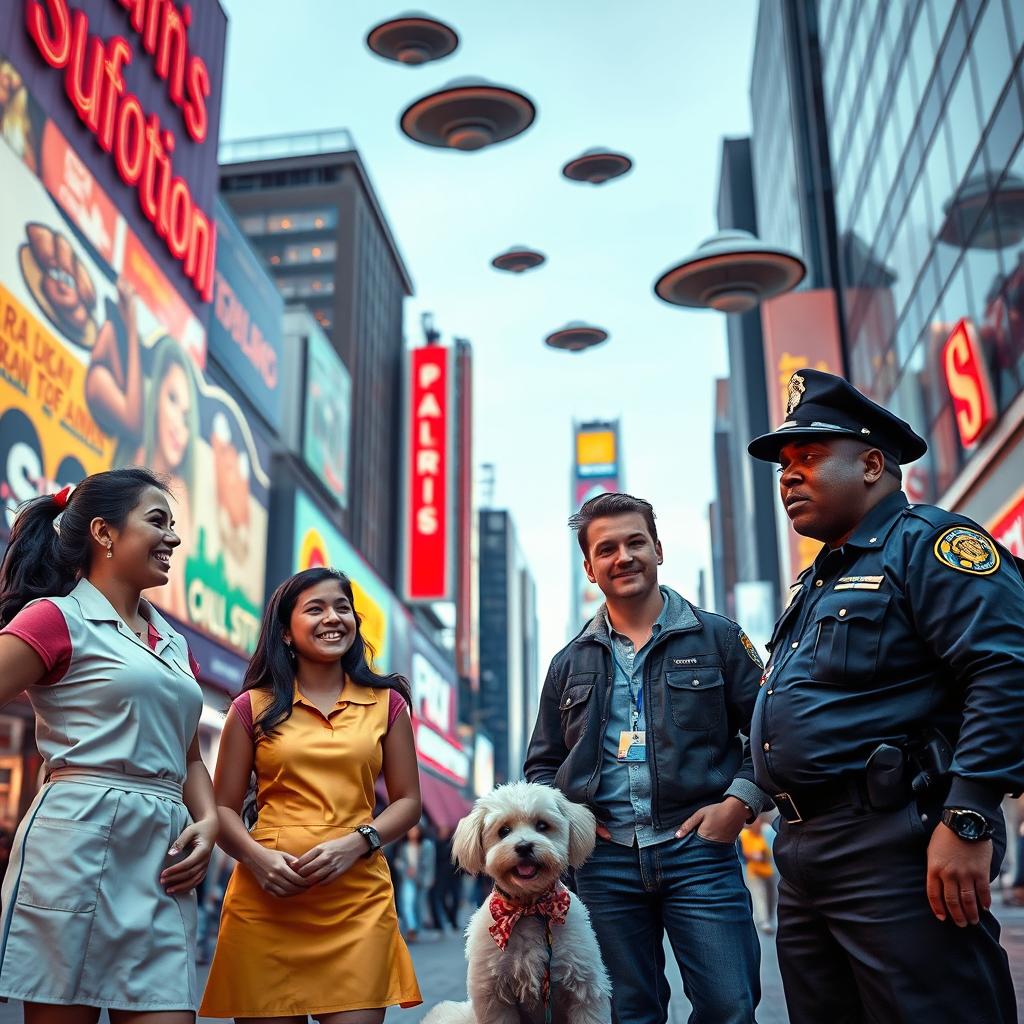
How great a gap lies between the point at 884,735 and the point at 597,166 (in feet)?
55.1

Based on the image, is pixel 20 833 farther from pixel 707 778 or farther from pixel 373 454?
pixel 373 454

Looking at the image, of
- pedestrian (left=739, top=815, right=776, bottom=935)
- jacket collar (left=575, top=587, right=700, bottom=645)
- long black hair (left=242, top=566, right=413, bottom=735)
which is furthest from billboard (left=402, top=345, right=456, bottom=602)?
long black hair (left=242, top=566, right=413, bottom=735)

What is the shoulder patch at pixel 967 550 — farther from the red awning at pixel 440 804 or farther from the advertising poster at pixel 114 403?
the red awning at pixel 440 804

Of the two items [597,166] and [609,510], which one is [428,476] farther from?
[609,510]

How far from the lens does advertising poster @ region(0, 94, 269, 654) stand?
42.9 feet

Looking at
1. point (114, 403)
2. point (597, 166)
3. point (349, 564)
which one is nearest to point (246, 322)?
point (349, 564)

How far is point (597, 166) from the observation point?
18.5 m

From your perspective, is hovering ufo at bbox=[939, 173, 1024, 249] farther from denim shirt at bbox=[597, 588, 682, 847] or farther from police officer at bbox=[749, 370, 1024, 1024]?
police officer at bbox=[749, 370, 1024, 1024]

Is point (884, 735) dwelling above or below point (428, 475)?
below

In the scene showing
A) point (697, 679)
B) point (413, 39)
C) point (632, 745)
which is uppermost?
point (413, 39)

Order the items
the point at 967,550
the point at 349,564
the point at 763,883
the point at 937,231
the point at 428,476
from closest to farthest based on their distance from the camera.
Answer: the point at 967,550
the point at 763,883
the point at 937,231
the point at 349,564
the point at 428,476

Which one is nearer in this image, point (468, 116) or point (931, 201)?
point (468, 116)

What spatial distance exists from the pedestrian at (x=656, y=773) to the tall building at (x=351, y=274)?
40.4 meters

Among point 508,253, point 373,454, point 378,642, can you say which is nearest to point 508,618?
point 373,454
